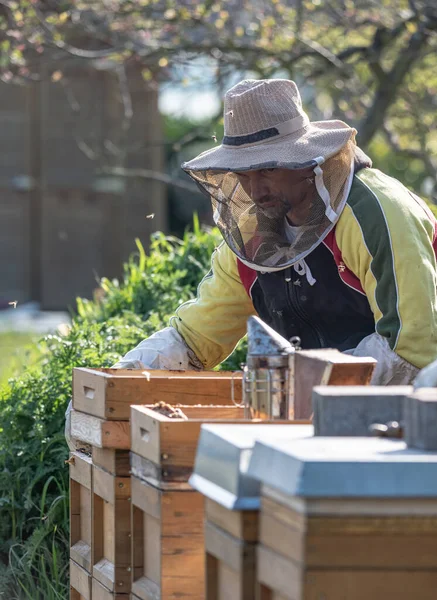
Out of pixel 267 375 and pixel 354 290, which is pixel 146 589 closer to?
pixel 267 375

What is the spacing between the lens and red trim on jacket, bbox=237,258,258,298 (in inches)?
152

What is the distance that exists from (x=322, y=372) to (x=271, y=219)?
1.08 meters

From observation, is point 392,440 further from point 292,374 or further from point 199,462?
point 292,374

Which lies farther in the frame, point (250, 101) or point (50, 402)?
point (50, 402)

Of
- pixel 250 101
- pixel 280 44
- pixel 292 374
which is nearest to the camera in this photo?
pixel 292 374

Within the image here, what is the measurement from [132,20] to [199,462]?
5.88 metres

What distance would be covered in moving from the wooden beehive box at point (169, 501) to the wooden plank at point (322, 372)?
0.20 meters

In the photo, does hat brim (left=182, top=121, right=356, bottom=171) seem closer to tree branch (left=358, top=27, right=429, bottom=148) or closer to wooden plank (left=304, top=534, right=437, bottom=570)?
wooden plank (left=304, top=534, right=437, bottom=570)

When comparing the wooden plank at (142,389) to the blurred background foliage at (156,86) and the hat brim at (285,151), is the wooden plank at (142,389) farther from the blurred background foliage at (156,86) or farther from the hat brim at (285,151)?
the blurred background foliage at (156,86)

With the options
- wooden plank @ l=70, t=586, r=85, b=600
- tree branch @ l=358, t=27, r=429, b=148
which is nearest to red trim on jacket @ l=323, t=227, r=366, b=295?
wooden plank @ l=70, t=586, r=85, b=600

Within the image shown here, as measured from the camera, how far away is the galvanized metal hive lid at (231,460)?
7.07 feet

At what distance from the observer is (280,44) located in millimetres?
7453

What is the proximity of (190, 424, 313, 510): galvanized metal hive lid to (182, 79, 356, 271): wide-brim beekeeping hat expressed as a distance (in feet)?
3.92

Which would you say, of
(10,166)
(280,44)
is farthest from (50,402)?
(10,166)
